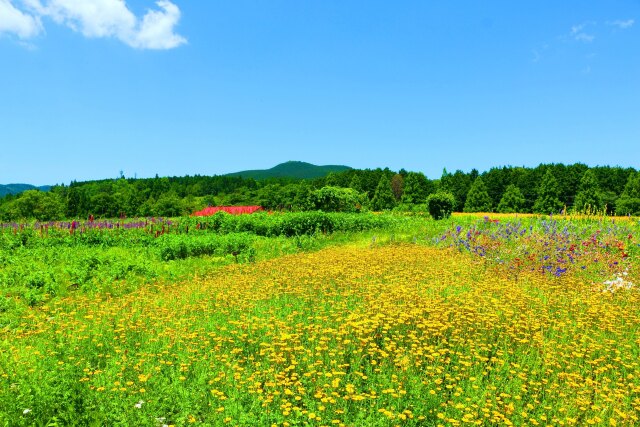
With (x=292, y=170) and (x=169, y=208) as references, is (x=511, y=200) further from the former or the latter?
(x=292, y=170)

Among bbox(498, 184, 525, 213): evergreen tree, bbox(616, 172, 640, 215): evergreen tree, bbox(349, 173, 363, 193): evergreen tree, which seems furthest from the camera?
bbox(349, 173, 363, 193): evergreen tree

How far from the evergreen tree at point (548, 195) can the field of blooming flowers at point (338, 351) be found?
31978 millimetres

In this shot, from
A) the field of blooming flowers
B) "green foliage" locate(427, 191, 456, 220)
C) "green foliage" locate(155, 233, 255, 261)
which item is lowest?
the field of blooming flowers

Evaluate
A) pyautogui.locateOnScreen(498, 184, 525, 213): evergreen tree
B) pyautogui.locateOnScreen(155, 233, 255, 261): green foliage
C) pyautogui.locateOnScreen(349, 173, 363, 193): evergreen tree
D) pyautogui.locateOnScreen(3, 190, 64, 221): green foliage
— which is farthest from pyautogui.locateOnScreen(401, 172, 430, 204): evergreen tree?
pyautogui.locateOnScreen(3, 190, 64, 221): green foliage

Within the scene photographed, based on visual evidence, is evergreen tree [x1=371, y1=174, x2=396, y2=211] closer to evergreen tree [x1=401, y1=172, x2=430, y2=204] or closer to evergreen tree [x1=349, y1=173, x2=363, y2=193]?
evergreen tree [x1=401, y1=172, x2=430, y2=204]

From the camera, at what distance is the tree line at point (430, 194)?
34125mm

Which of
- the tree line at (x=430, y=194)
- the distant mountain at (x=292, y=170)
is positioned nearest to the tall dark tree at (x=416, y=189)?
the tree line at (x=430, y=194)

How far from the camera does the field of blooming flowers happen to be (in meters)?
3.82

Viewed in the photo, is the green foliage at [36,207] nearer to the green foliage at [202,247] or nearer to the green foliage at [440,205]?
the green foliage at [440,205]

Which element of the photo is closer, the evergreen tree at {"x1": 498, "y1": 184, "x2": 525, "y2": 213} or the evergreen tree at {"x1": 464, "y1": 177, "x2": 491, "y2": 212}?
the evergreen tree at {"x1": 498, "y1": 184, "x2": 525, "y2": 213}

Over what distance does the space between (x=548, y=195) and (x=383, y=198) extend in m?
15.3

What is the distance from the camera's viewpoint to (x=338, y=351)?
496cm

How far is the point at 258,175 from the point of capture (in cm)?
15350

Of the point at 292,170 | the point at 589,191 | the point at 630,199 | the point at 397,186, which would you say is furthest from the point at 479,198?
the point at 292,170
